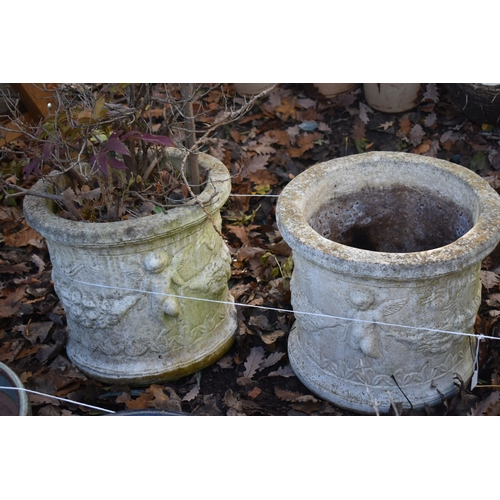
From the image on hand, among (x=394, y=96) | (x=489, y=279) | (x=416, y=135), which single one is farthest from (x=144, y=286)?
(x=394, y=96)

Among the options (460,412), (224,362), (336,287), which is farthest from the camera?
(224,362)

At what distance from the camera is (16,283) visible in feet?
12.3

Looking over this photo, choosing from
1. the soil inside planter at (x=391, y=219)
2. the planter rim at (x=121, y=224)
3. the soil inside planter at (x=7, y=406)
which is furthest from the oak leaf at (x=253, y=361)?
the soil inside planter at (x=7, y=406)

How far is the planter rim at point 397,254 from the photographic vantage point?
2.36 meters

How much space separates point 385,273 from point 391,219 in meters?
0.89

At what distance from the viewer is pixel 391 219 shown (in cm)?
320

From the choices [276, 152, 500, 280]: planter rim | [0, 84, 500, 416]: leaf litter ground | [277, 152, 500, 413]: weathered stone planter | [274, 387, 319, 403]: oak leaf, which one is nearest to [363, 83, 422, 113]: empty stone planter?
[0, 84, 500, 416]: leaf litter ground

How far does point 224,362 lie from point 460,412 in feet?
3.61

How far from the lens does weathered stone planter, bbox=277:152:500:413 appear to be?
2438 millimetres

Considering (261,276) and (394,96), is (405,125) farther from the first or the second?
(261,276)

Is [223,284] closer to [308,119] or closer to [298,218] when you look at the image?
[298,218]

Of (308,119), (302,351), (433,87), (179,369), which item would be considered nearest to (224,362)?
(179,369)

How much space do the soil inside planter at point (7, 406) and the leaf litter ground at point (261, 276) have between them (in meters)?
0.29

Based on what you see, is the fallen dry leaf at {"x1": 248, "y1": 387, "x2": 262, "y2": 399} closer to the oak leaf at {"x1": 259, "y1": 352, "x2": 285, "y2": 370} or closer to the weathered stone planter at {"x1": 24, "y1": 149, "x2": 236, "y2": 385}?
the oak leaf at {"x1": 259, "y1": 352, "x2": 285, "y2": 370}
